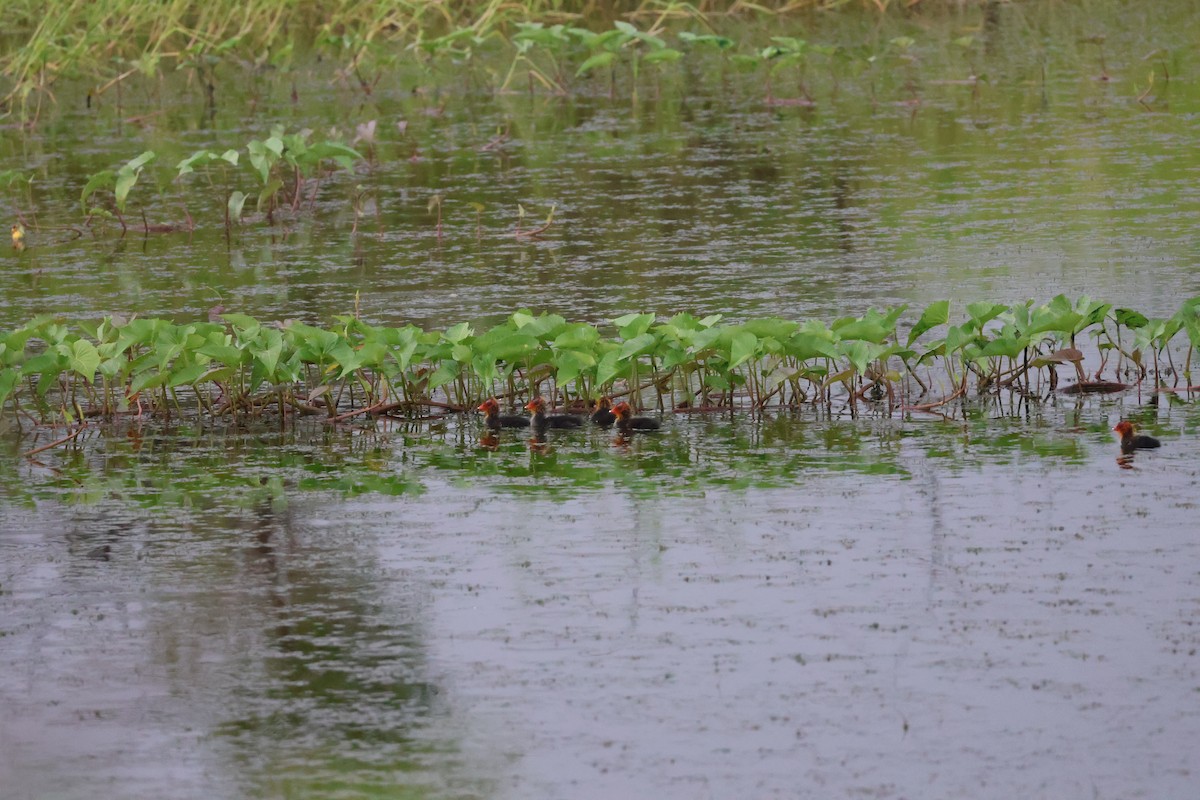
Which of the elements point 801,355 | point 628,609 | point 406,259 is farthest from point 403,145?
point 628,609

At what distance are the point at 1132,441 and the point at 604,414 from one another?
1.83m

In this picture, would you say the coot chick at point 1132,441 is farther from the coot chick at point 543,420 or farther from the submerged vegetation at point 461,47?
the submerged vegetation at point 461,47

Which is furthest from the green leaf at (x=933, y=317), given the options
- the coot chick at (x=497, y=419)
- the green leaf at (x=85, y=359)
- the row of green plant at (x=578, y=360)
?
the green leaf at (x=85, y=359)

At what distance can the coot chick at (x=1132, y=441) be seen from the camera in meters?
6.36

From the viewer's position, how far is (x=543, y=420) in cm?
709

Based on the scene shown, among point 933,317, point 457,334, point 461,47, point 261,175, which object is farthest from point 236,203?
point 461,47

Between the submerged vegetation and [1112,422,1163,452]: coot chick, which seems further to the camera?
the submerged vegetation

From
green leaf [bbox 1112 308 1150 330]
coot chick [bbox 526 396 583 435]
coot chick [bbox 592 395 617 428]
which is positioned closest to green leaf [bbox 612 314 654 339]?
coot chick [bbox 592 395 617 428]

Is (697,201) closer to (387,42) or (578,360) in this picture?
(578,360)

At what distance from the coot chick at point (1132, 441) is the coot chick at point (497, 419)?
2.08 m

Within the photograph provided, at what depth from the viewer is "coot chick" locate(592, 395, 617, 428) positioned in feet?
23.2

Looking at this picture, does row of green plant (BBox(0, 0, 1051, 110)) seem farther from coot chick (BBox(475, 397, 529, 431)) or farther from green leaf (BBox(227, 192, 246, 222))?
coot chick (BBox(475, 397, 529, 431))

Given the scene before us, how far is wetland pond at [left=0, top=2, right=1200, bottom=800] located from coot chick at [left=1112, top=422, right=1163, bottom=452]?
4 centimetres

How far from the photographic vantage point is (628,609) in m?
5.08
